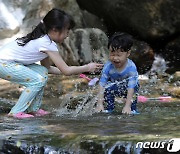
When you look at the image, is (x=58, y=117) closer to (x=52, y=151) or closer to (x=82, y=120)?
(x=82, y=120)

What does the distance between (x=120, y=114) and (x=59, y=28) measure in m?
1.00

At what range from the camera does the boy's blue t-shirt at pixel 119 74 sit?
16.1 feet

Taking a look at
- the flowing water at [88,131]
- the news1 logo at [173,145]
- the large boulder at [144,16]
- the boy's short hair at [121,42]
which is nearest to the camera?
the news1 logo at [173,145]

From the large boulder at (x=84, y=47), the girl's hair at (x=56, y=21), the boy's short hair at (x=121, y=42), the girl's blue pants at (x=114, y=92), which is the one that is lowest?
the girl's blue pants at (x=114, y=92)

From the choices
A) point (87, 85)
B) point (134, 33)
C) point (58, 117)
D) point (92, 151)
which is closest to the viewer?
point (92, 151)

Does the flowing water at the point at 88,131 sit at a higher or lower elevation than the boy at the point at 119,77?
lower

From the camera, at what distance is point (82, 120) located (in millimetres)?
4348

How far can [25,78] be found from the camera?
16.0 ft

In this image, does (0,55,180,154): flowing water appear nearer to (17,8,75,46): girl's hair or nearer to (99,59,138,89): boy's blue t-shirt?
(99,59,138,89): boy's blue t-shirt

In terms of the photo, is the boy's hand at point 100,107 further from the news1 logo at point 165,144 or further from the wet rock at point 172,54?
the wet rock at point 172,54

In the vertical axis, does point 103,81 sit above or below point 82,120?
above

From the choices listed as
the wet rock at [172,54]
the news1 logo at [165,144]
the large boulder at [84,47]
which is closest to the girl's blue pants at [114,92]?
the news1 logo at [165,144]

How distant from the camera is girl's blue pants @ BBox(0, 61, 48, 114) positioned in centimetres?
484

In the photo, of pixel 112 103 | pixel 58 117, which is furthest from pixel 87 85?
pixel 58 117
